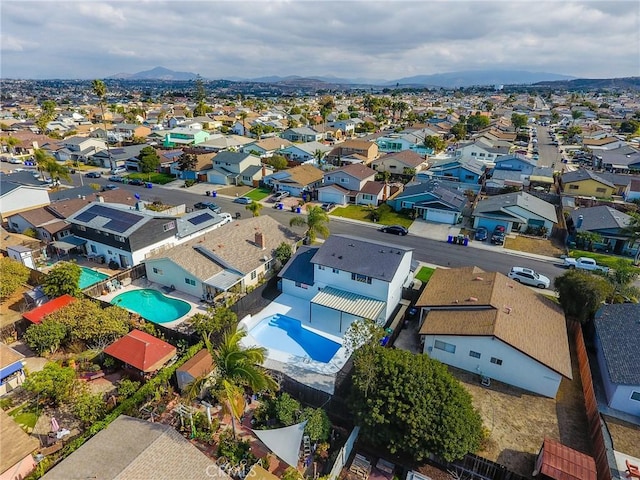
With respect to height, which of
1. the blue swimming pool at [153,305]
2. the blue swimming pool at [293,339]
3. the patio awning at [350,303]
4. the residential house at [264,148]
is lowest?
the blue swimming pool at [293,339]

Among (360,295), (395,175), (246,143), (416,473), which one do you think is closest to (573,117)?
(395,175)

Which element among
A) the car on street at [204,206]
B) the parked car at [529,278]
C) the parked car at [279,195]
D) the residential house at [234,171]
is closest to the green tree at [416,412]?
the parked car at [529,278]

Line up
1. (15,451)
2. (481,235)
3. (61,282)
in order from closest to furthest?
(15,451)
(61,282)
(481,235)

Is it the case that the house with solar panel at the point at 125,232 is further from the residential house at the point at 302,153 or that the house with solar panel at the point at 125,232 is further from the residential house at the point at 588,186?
the residential house at the point at 588,186

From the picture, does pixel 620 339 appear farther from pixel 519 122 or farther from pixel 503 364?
pixel 519 122

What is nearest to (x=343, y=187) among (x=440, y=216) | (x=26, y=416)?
(x=440, y=216)

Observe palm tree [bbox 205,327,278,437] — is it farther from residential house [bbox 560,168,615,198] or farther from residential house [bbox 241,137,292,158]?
residential house [bbox 241,137,292,158]
